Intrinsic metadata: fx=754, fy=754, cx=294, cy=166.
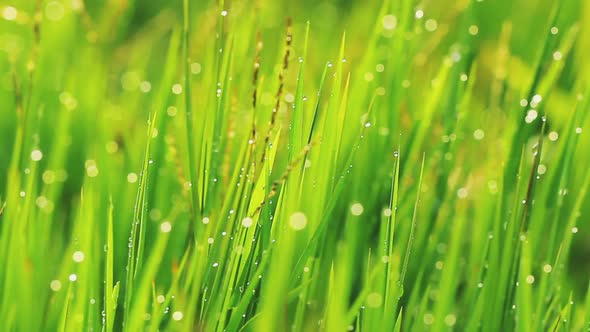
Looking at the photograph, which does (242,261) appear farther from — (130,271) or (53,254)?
(53,254)

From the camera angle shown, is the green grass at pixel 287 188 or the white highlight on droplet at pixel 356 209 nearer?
the green grass at pixel 287 188

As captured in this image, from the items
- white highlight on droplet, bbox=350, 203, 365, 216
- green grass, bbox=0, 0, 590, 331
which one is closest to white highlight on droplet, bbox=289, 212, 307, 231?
Result: green grass, bbox=0, 0, 590, 331

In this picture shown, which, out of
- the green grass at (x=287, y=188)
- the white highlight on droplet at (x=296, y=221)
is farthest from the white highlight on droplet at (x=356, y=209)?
the white highlight on droplet at (x=296, y=221)

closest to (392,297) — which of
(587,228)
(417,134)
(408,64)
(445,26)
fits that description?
(417,134)

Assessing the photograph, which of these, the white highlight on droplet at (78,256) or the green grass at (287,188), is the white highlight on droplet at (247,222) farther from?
the white highlight on droplet at (78,256)

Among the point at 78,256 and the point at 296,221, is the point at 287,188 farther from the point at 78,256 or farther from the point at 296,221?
the point at 78,256

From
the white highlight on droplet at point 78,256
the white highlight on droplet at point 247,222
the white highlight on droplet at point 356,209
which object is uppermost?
the white highlight on droplet at point 356,209

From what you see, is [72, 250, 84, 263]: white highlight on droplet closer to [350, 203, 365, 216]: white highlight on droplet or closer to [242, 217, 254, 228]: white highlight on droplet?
[242, 217, 254, 228]: white highlight on droplet

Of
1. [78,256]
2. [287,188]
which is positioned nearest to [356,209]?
[287,188]
